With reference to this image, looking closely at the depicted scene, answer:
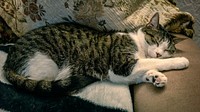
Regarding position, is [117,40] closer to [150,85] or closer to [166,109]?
[150,85]

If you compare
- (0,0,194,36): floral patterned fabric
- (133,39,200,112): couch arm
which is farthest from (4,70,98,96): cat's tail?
(0,0,194,36): floral patterned fabric

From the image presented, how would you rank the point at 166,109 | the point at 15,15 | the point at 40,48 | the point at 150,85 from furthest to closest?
the point at 15,15
the point at 40,48
the point at 150,85
the point at 166,109

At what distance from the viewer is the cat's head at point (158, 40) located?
1.30 m

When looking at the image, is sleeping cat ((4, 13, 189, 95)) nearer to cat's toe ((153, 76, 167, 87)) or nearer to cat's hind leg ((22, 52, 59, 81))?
cat's hind leg ((22, 52, 59, 81))

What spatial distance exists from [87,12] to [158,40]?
323 mm

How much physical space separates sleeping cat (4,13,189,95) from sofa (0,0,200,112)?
0.14 feet

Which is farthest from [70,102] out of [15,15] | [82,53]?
[15,15]

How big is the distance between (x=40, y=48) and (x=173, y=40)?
563 millimetres

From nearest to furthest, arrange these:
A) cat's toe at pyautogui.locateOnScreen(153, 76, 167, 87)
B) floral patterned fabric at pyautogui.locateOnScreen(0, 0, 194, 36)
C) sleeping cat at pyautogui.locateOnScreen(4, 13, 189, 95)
Result: 1. cat's toe at pyautogui.locateOnScreen(153, 76, 167, 87)
2. sleeping cat at pyautogui.locateOnScreen(4, 13, 189, 95)
3. floral patterned fabric at pyautogui.locateOnScreen(0, 0, 194, 36)

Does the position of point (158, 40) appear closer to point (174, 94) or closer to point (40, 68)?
point (174, 94)

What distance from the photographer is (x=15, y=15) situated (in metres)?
1.46

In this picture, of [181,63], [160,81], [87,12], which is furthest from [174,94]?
[87,12]

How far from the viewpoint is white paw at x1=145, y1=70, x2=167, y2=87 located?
1.06 metres

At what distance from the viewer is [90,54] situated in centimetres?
133
